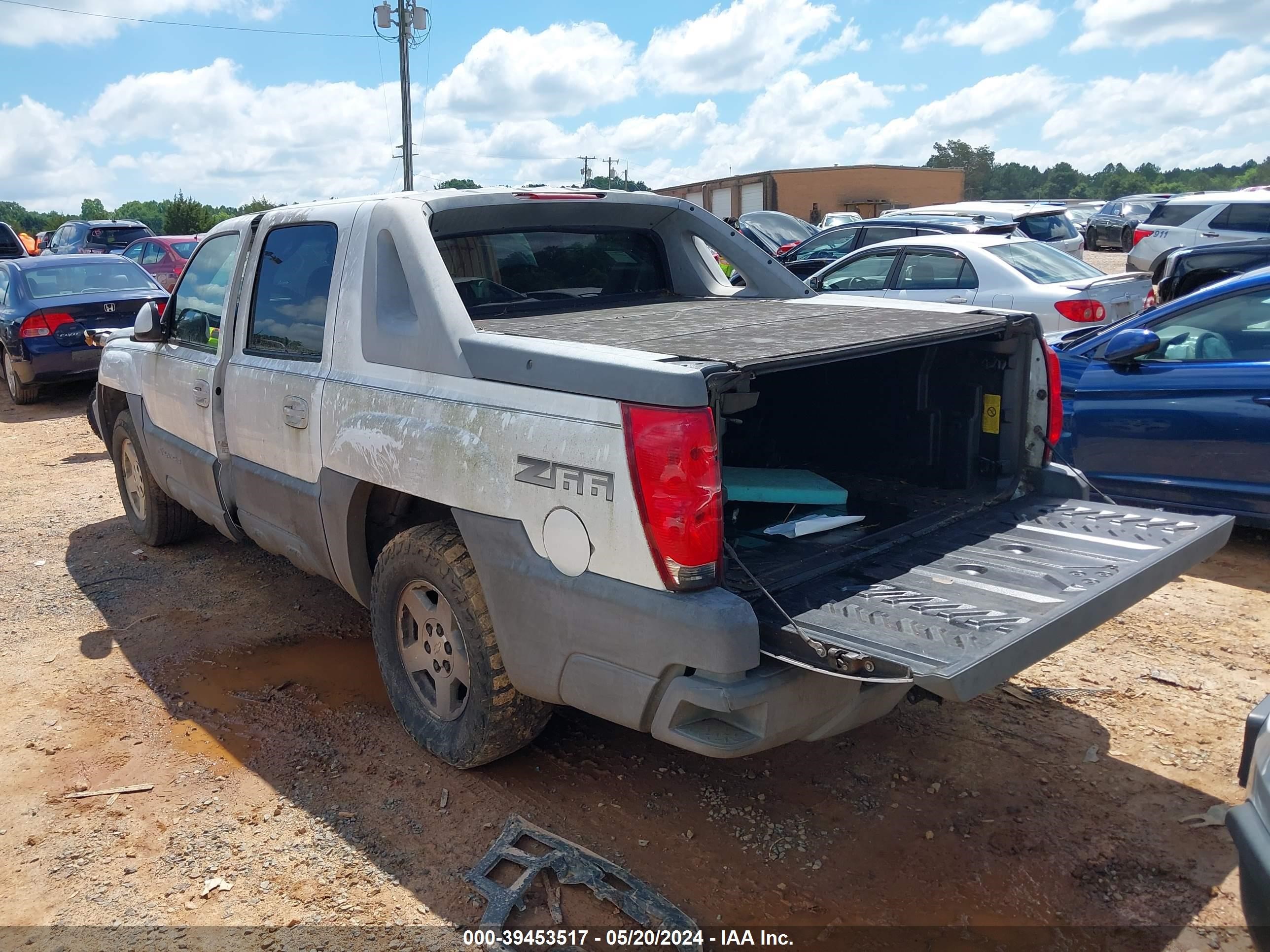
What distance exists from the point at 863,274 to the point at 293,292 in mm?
7191

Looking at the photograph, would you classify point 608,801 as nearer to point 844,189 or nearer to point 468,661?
point 468,661

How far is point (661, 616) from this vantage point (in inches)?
104

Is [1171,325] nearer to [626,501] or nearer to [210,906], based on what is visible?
[626,501]

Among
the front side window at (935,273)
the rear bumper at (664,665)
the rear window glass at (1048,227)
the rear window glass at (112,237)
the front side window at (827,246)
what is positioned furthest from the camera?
the rear window glass at (112,237)

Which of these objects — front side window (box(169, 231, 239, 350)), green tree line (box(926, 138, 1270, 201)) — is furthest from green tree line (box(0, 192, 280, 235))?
green tree line (box(926, 138, 1270, 201))

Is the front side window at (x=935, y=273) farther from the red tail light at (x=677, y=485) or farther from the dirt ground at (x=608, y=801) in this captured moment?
the red tail light at (x=677, y=485)

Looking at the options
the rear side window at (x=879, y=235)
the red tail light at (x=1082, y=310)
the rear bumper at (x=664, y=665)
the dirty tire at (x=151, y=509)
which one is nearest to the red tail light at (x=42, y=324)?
the dirty tire at (x=151, y=509)

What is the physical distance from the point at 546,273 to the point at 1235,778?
131 inches

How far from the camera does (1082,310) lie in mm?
8578

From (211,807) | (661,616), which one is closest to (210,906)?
(211,807)

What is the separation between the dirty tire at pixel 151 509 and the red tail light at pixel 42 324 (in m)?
5.82

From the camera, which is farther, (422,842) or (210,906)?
(422,842)

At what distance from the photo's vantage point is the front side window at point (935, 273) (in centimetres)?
927

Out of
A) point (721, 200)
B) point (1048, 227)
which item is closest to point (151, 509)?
point (1048, 227)
